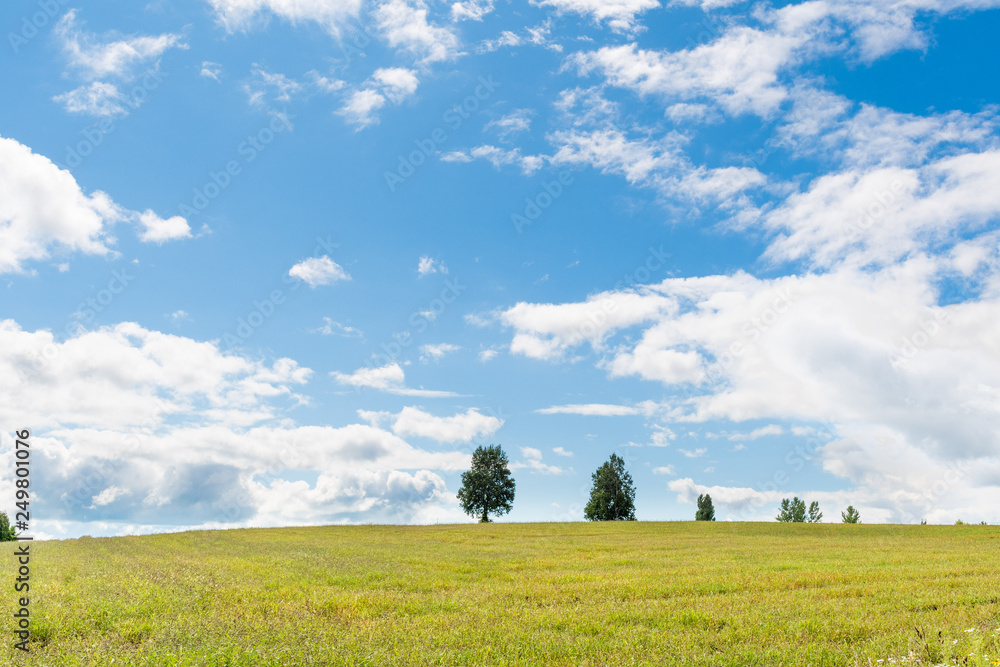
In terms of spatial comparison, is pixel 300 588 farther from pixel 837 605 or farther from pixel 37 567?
pixel 837 605

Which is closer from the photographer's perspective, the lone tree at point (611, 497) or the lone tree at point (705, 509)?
the lone tree at point (611, 497)

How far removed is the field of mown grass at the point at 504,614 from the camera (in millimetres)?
11125

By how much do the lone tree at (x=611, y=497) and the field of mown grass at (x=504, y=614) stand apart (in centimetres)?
7452

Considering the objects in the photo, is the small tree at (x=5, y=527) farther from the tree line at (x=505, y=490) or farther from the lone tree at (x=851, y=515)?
the lone tree at (x=851, y=515)

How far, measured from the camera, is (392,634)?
1271 cm

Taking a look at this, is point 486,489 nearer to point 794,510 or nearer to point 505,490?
point 505,490

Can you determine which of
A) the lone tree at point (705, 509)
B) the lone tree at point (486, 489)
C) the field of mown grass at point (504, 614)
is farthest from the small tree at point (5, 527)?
the lone tree at point (705, 509)

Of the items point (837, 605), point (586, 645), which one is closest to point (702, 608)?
point (837, 605)

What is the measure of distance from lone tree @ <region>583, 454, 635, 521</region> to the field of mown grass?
244 ft

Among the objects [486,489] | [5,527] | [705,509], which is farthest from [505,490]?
[5,527]

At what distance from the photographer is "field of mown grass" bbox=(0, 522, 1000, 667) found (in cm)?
1112

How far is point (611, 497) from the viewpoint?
9888cm

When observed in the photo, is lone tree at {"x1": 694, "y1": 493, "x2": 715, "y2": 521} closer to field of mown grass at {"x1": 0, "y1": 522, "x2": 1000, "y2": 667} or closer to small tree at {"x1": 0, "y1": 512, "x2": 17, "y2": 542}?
field of mown grass at {"x1": 0, "y1": 522, "x2": 1000, "y2": 667}

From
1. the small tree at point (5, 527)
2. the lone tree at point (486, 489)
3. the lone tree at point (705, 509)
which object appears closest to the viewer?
the small tree at point (5, 527)
